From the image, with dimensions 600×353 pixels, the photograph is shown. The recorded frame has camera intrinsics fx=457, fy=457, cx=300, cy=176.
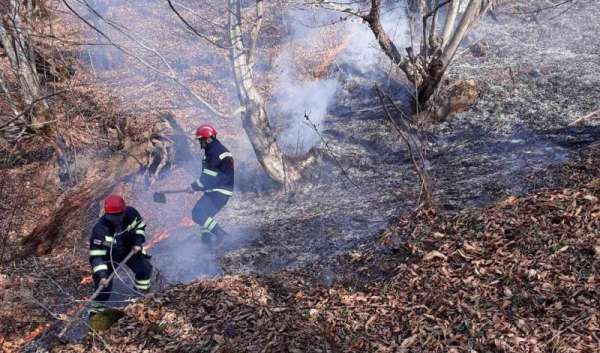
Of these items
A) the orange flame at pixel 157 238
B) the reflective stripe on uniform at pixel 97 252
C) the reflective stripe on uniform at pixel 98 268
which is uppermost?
the reflective stripe on uniform at pixel 97 252

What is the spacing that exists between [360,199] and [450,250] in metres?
2.88

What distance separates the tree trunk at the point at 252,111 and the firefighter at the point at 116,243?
309cm

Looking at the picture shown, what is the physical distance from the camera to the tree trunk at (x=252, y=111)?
24.9ft

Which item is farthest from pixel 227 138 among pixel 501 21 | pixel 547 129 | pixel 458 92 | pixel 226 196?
pixel 501 21

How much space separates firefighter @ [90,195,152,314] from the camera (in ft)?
17.9

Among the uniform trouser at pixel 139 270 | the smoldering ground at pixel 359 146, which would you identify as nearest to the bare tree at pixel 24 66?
the smoldering ground at pixel 359 146

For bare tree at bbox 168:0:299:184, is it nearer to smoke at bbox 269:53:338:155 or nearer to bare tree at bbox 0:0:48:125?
smoke at bbox 269:53:338:155

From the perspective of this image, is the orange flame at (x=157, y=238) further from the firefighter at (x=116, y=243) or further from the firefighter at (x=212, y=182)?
the firefighter at (x=116, y=243)

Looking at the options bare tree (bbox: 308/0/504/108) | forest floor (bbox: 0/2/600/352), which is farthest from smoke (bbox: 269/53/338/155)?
bare tree (bbox: 308/0/504/108)

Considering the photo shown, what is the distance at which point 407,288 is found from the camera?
173 inches

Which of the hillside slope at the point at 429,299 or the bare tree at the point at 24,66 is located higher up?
the bare tree at the point at 24,66

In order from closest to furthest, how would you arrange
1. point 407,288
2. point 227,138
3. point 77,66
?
1. point 407,288
2. point 227,138
3. point 77,66

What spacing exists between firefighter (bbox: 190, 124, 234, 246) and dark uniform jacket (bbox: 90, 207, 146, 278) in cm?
145

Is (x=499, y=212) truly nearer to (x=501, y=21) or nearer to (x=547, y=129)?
(x=547, y=129)
